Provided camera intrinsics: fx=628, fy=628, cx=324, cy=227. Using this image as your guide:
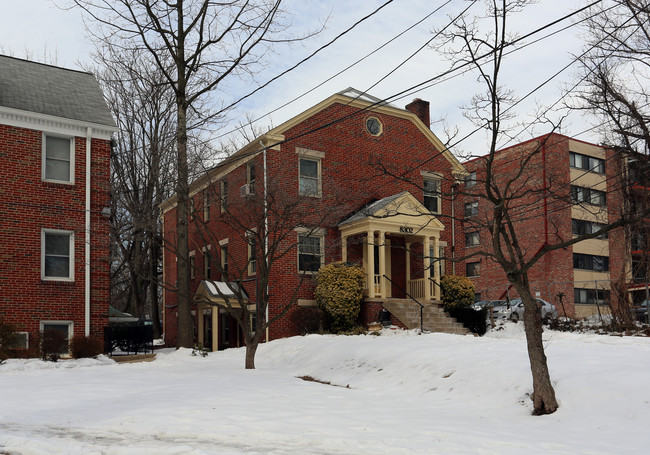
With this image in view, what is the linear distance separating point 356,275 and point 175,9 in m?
10.9

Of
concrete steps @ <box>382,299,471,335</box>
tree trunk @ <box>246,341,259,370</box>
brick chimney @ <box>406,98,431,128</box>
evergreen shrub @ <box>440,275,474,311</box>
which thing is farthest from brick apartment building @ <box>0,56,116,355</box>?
brick chimney @ <box>406,98,431,128</box>

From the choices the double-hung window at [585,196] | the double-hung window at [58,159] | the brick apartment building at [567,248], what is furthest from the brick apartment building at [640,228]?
the double-hung window at [58,159]

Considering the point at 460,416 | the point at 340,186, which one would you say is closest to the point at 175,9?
the point at 340,186

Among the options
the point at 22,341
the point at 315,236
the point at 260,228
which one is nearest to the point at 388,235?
the point at 315,236

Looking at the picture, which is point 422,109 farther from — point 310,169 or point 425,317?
point 425,317

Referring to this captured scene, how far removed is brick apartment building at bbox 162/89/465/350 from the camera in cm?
2267

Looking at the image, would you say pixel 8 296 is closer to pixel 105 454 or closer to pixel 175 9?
pixel 175 9

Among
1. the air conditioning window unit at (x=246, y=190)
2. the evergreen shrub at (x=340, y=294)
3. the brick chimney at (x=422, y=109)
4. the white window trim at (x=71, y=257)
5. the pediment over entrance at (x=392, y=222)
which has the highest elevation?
the brick chimney at (x=422, y=109)

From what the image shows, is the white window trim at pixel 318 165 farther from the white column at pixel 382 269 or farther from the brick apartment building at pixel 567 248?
the brick apartment building at pixel 567 248

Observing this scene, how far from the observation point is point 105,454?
6.22 metres

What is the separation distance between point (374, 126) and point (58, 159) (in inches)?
483

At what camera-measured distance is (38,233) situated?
18.6 meters

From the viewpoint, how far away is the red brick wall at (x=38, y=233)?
18.1 meters

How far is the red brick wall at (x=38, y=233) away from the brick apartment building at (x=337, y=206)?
134 inches
